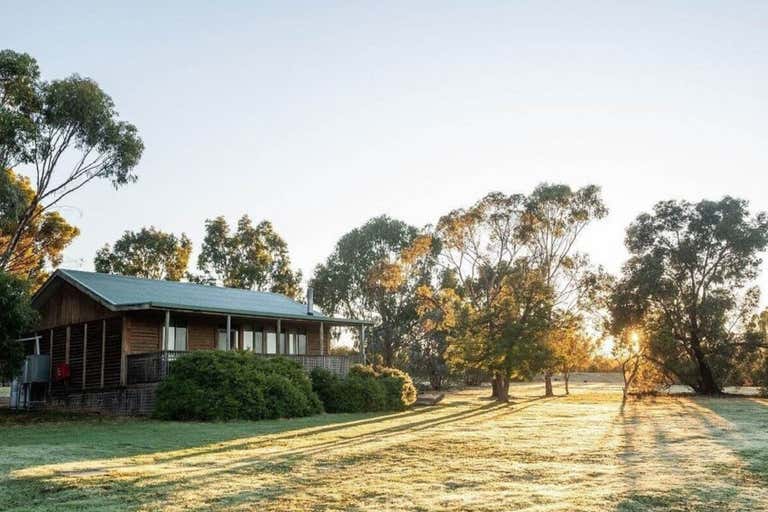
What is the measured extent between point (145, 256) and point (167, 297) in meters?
30.8

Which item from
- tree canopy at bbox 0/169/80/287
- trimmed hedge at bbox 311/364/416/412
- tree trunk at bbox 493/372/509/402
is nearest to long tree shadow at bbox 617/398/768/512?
trimmed hedge at bbox 311/364/416/412

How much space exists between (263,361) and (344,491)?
1487 cm

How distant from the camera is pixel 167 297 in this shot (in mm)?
26875

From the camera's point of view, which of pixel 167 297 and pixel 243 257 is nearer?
pixel 167 297

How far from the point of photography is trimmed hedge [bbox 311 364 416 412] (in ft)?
82.0

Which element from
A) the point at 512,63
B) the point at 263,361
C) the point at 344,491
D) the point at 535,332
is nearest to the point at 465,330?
the point at 535,332

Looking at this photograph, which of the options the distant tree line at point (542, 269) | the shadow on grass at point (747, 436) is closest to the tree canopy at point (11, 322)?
the distant tree line at point (542, 269)

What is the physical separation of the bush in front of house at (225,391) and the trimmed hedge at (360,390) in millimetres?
2517

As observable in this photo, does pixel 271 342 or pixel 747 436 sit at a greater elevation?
pixel 271 342

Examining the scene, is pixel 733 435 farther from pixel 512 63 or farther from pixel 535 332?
pixel 535 332

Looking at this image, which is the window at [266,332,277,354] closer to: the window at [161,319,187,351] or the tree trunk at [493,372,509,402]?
the window at [161,319,187,351]

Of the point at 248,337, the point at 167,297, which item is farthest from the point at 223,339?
the point at 167,297

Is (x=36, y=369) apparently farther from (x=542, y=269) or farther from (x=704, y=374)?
(x=704, y=374)

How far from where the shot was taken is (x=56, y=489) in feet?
27.5
